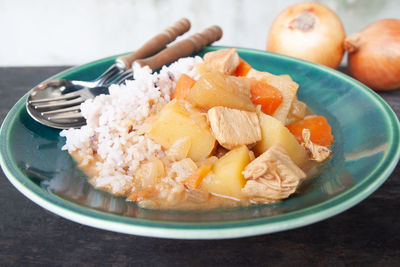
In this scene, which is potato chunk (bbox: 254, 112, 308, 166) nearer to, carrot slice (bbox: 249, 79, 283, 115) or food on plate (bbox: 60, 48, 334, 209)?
food on plate (bbox: 60, 48, 334, 209)

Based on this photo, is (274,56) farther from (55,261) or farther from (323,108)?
(55,261)

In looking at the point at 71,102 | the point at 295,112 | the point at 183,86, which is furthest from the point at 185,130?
the point at 71,102

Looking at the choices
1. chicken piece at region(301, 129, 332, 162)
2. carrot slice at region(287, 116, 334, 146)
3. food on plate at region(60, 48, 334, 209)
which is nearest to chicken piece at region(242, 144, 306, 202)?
food on plate at region(60, 48, 334, 209)

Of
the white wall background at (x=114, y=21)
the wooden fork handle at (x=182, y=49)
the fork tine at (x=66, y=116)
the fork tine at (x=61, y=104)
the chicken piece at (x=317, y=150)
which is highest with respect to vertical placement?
the wooden fork handle at (x=182, y=49)

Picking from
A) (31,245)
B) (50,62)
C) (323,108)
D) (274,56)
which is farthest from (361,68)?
(50,62)

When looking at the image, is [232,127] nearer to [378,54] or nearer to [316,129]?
[316,129]

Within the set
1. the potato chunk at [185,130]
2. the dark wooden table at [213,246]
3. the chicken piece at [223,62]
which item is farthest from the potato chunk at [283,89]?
the dark wooden table at [213,246]

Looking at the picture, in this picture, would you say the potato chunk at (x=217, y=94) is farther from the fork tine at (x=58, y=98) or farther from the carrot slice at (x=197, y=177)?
the fork tine at (x=58, y=98)
